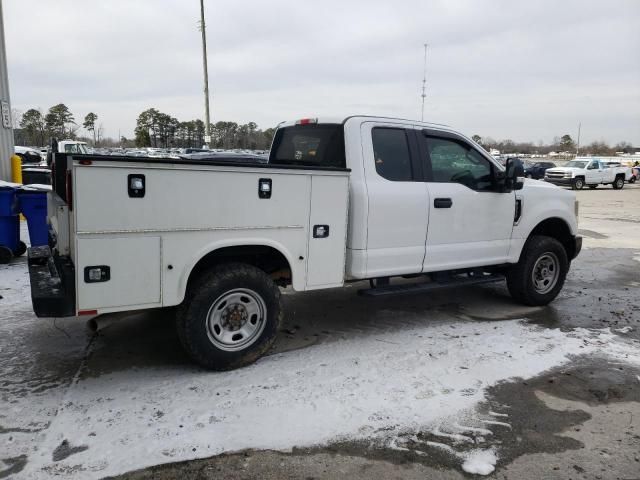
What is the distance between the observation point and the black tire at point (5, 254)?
26.1 feet

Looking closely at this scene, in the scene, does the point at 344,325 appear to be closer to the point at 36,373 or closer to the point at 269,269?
the point at 269,269

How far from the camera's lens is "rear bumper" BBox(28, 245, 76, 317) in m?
3.67

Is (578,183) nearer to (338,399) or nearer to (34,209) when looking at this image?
(34,209)

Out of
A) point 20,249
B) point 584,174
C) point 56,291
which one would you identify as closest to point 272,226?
point 56,291

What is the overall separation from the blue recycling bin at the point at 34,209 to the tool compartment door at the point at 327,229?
216 inches

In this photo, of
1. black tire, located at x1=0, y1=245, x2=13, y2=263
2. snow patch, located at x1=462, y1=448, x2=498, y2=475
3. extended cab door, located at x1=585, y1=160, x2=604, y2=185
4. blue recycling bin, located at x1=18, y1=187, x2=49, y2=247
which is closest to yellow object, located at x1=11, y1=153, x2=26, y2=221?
blue recycling bin, located at x1=18, y1=187, x2=49, y2=247

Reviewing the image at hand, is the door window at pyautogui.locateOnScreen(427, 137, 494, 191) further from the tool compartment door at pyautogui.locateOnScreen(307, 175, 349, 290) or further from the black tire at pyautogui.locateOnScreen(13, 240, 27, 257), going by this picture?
the black tire at pyautogui.locateOnScreen(13, 240, 27, 257)

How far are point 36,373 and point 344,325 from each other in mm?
2958

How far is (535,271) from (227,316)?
13.3 feet

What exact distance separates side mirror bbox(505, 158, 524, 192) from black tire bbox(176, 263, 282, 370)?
2.93 meters

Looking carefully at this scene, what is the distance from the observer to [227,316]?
4328 mm

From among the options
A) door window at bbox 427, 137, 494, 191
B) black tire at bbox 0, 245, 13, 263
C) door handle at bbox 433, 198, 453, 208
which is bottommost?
black tire at bbox 0, 245, 13, 263

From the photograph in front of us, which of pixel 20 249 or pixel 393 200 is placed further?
pixel 20 249

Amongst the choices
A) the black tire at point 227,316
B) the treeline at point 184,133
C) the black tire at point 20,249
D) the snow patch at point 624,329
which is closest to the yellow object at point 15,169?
the black tire at point 20,249
